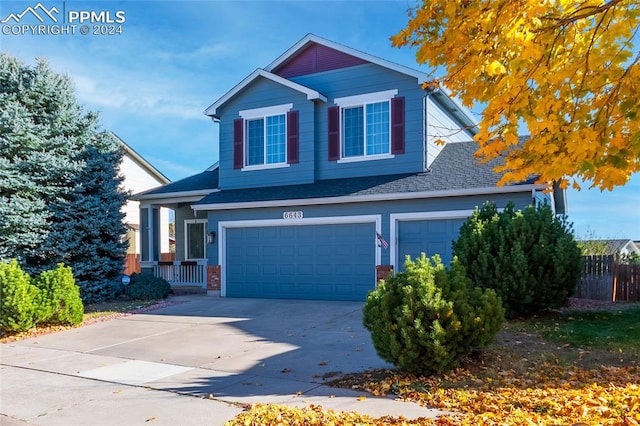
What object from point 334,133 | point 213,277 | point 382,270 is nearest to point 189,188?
point 213,277

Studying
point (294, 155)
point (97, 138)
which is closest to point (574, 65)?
point (294, 155)

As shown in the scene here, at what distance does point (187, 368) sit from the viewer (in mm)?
7543

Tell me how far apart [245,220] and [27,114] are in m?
6.97

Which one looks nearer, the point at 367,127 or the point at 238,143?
the point at 367,127

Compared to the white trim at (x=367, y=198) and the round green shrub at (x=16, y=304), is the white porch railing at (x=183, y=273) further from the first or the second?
the round green shrub at (x=16, y=304)

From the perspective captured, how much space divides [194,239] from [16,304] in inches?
404

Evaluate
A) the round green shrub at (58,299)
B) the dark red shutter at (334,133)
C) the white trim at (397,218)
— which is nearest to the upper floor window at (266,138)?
the dark red shutter at (334,133)

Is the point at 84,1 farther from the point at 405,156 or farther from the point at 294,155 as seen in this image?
the point at 405,156

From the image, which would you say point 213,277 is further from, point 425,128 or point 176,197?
point 425,128

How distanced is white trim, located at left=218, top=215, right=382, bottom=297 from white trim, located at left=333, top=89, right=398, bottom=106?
3.52m

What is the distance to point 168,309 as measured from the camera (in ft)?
45.3

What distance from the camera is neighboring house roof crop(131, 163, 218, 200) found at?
17688mm

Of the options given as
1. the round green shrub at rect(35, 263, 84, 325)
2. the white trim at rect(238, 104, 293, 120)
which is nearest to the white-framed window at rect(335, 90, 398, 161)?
the white trim at rect(238, 104, 293, 120)

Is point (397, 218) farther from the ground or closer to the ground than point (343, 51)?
closer to the ground
